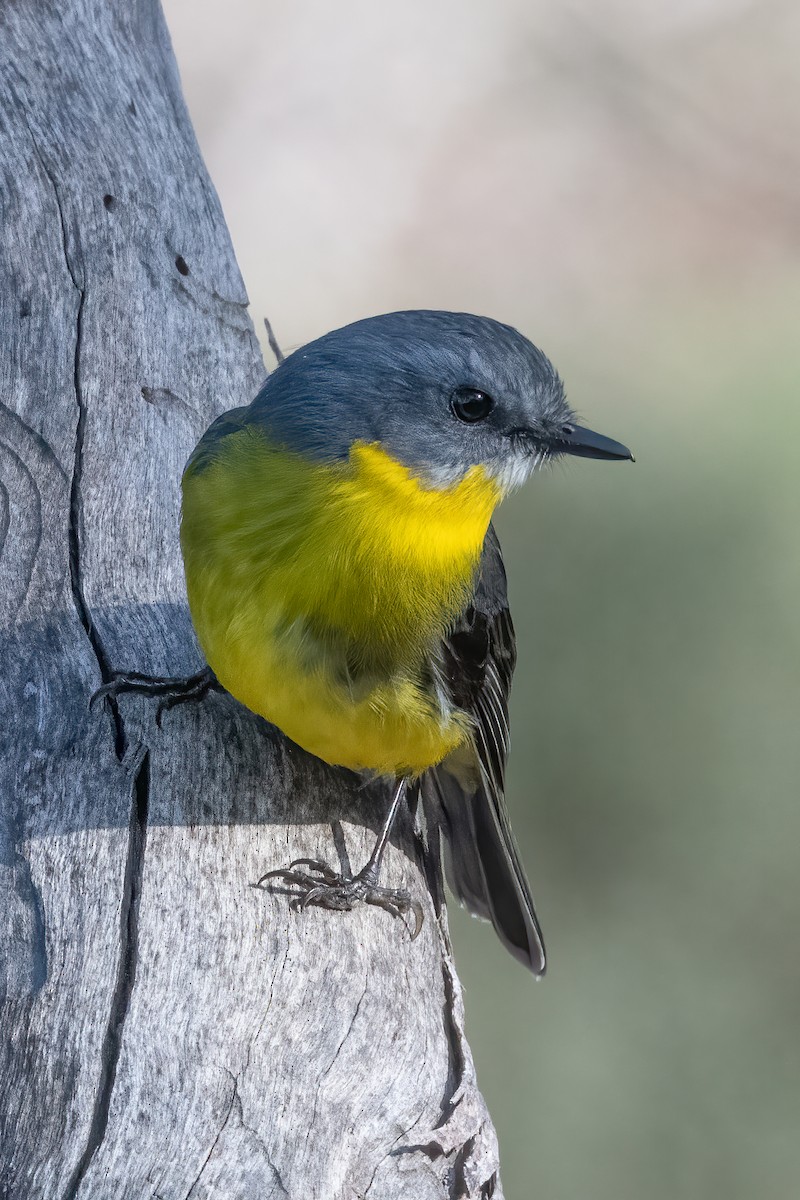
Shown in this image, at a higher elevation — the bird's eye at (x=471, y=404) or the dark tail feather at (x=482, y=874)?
the bird's eye at (x=471, y=404)

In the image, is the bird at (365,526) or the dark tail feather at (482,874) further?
the dark tail feather at (482,874)

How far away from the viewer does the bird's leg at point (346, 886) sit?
3219 millimetres

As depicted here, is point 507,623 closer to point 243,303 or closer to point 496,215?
point 243,303

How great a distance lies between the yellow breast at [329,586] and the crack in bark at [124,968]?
1.25ft

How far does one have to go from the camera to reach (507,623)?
3.91m

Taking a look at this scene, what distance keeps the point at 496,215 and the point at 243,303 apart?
6.84 meters

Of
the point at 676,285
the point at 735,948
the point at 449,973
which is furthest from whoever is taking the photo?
the point at 676,285

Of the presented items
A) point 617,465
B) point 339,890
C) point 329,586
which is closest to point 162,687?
point 329,586

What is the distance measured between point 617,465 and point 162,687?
498 cm

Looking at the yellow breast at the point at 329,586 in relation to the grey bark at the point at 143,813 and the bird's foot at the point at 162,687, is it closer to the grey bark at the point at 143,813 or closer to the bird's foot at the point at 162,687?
the bird's foot at the point at 162,687

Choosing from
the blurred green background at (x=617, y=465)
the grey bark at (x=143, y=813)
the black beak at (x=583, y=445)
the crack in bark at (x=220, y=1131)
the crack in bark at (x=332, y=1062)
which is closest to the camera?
the crack in bark at (x=220, y=1131)

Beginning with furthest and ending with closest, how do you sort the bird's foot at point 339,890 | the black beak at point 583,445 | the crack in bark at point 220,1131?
the black beak at point 583,445
the bird's foot at point 339,890
the crack in bark at point 220,1131

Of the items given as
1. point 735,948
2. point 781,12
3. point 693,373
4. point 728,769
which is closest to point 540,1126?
point 735,948

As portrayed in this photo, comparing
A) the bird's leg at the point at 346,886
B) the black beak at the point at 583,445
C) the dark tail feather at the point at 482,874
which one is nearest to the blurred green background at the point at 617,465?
the dark tail feather at the point at 482,874
